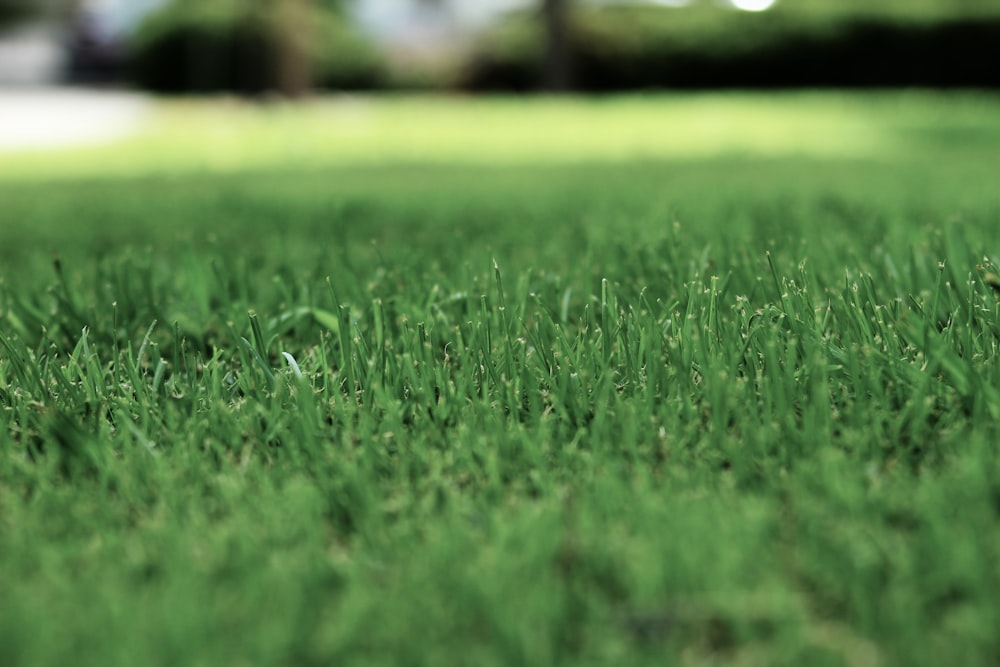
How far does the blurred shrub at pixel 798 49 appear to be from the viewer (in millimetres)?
19031

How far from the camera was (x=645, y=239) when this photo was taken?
9.07 ft

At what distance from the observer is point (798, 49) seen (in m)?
19.1

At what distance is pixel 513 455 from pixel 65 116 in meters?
15.3

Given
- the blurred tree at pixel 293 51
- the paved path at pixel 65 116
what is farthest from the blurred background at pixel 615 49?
the blurred tree at pixel 293 51

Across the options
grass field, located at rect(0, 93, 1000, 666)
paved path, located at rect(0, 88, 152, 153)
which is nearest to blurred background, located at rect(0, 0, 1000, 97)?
paved path, located at rect(0, 88, 152, 153)

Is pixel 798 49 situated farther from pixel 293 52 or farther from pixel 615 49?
pixel 293 52

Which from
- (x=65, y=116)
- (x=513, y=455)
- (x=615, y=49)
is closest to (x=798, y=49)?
(x=615, y=49)

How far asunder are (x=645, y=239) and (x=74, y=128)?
1154 cm

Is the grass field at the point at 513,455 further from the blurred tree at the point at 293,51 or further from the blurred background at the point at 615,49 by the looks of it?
the blurred background at the point at 615,49

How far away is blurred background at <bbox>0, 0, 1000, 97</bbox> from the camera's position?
1903cm

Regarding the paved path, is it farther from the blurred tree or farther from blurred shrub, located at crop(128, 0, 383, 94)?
the blurred tree

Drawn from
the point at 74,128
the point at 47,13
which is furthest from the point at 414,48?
the point at 47,13

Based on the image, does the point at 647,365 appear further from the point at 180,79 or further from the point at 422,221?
the point at 180,79

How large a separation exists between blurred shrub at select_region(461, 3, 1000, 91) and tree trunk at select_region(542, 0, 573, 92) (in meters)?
0.70
